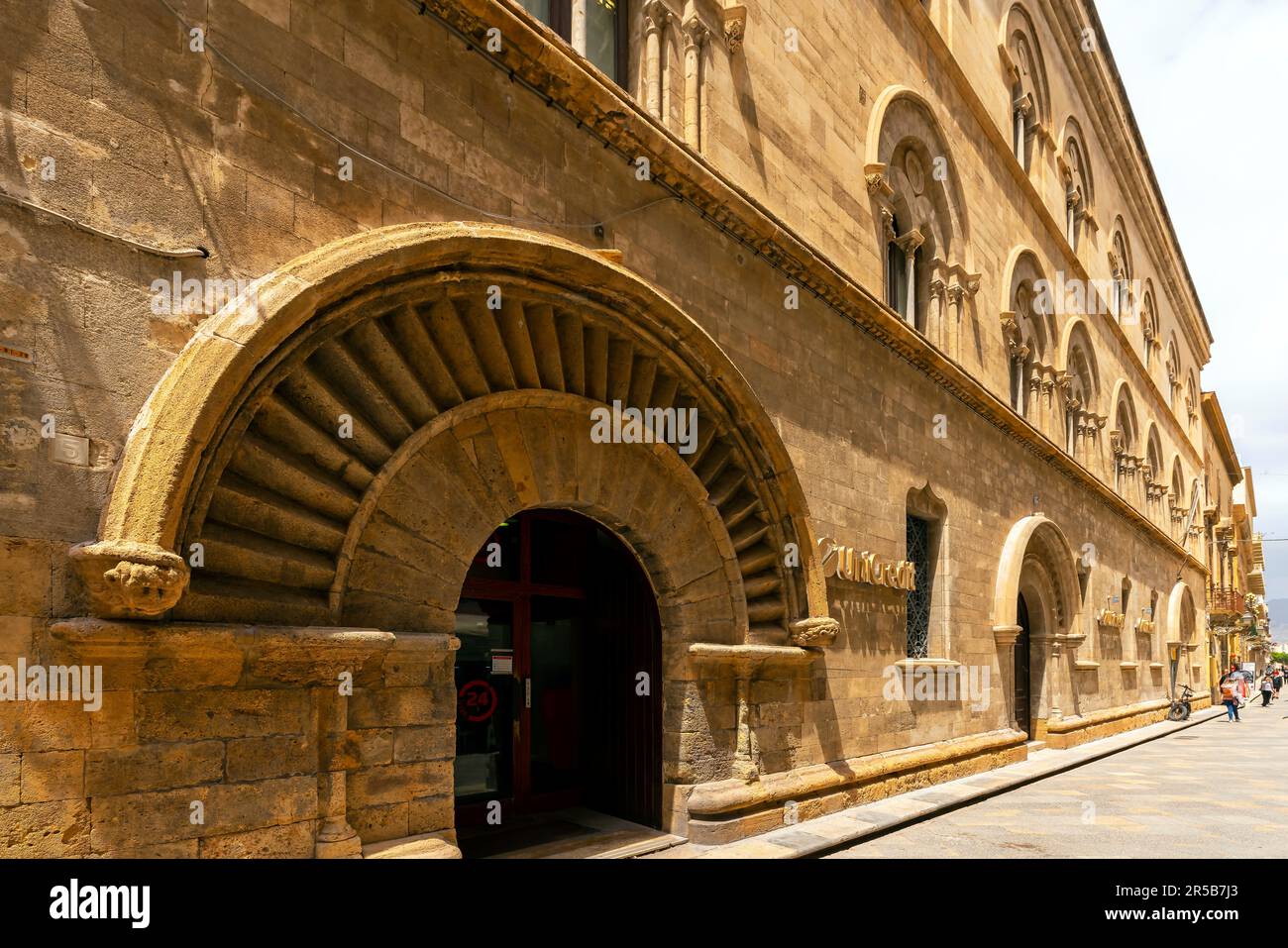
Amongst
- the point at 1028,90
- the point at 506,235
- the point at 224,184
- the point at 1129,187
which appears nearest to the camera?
the point at 224,184

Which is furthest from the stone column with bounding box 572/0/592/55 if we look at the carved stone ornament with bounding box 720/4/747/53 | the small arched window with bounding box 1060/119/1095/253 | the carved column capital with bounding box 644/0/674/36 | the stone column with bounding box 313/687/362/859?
the small arched window with bounding box 1060/119/1095/253

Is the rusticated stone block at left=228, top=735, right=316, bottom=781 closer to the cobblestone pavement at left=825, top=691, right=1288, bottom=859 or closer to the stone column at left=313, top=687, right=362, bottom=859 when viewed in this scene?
the stone column at left=313, top=687, right=362, bottom=859

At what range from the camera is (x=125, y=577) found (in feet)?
12.5

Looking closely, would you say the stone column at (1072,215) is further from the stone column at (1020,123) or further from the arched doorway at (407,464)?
the arched doorway at (407,464)

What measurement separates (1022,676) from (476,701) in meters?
11.5

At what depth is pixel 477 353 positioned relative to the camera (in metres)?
5.95

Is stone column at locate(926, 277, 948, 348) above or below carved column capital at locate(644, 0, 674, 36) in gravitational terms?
below

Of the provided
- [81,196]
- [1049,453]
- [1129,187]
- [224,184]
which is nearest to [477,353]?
[224,184]

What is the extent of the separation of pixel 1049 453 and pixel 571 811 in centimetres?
1148

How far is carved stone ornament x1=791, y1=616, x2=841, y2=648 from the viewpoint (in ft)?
26.9

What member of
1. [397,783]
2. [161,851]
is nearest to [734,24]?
[397,783]

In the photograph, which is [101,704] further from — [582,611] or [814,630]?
[814,630]

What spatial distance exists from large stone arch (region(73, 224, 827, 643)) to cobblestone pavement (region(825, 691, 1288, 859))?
258 cm

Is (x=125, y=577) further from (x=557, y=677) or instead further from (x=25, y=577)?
(x=557, y=677)
